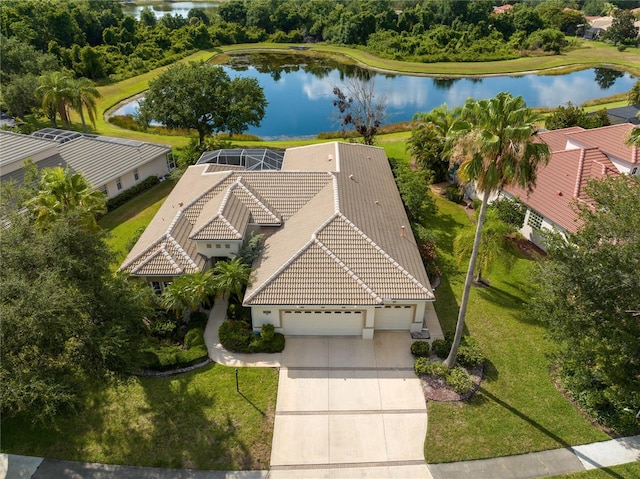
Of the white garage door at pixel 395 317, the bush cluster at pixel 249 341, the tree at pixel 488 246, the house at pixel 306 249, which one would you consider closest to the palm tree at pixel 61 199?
the house at pixel 306 249

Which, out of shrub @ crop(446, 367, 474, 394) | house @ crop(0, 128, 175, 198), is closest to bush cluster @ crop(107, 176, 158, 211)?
house @ crop(0, 128, 175, 198)

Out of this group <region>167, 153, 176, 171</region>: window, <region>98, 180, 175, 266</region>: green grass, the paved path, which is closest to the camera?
the paved path

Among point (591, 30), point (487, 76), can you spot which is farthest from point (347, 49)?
point (591, 30)

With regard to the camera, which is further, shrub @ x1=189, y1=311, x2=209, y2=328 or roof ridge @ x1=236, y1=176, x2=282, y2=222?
roof ridge @ x1=236, y1=176, x2=282, y2=222

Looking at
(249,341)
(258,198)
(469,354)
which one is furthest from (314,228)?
(469,354)

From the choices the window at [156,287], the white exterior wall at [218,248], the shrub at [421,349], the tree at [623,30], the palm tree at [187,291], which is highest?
the tree at [623,30]

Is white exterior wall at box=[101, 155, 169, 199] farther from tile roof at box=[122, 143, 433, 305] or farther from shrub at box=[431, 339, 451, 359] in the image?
shrub at box=[431, 339, 451, 359]

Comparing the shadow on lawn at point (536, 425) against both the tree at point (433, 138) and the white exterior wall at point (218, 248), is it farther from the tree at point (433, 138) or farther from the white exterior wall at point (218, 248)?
the tree at point (433, 138)
